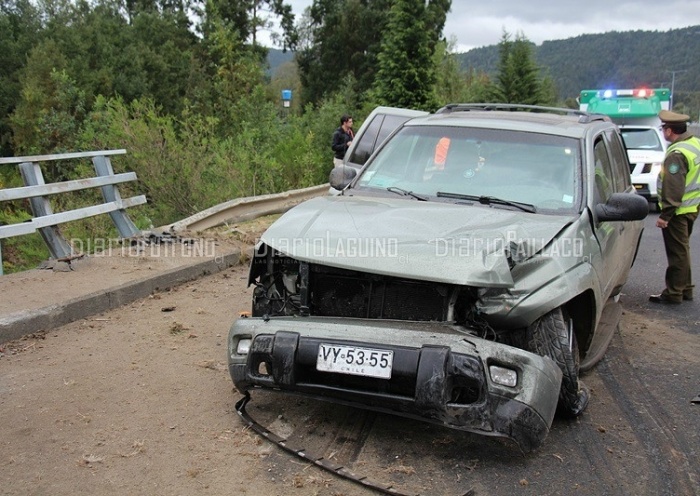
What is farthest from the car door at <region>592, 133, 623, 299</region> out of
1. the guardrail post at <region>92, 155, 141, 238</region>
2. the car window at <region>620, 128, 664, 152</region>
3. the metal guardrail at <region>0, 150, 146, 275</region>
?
the car window at <region>620, 128, 664, 152</region>

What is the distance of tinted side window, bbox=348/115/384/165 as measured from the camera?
32.9ft

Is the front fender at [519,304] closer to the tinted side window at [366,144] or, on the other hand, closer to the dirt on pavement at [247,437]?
the dirt on pavement at [247,437]

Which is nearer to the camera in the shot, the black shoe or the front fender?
the front fender

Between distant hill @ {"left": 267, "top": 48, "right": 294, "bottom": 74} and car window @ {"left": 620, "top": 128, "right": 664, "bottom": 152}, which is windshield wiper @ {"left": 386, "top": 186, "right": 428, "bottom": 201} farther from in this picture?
distant hill @ {"left": 267, "top": 48, "right": 294, "bottom": 74}

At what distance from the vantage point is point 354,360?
11.8 ft

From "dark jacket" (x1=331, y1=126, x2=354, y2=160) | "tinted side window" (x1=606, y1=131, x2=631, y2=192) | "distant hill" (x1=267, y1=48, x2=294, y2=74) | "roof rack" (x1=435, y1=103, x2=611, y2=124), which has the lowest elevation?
"dark jacket" (x1=331, y1=126, x2=354, y2=160)

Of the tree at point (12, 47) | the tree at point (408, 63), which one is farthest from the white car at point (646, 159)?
the tree at point (12, 47)

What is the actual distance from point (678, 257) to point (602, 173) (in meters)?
2.76

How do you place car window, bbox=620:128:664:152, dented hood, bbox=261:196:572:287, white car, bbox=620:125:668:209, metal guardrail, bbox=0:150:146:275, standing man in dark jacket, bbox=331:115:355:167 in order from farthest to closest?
car window, bbox=620:128:664:152
white car, bbox=620:125:668:209
standing man in dark jacket, bbox=331:115:355:167
metal guardrail, bbox=0:150:146:275
dented hood, bbox=261:196:572:287

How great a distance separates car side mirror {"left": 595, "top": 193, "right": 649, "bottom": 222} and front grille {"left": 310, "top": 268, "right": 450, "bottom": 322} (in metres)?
1.53

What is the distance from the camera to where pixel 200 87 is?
3972 cm

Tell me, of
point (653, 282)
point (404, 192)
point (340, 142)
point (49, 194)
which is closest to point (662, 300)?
point (653, 282)

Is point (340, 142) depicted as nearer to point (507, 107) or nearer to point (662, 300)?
point (507, 107)

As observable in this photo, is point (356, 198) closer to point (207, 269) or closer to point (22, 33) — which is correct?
point (207, 269)
